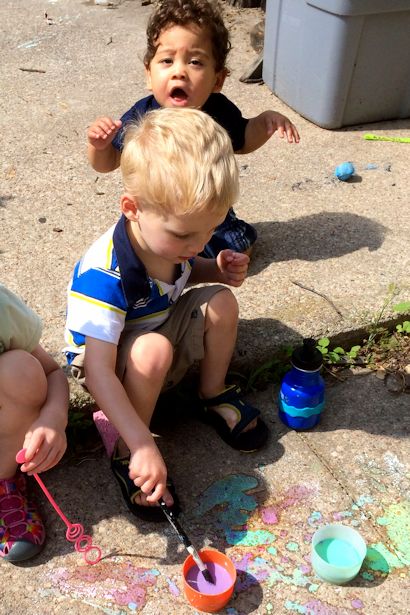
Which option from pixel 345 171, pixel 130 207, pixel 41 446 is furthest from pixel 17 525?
pixel 345 171

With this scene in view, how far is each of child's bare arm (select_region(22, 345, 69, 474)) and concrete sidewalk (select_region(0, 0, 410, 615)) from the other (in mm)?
279

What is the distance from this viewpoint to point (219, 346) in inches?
78.6

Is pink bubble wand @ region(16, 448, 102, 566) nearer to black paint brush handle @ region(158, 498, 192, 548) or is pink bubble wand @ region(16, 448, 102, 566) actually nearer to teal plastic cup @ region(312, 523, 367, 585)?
black paint brush handle @ region(158, 498, 192, 548)

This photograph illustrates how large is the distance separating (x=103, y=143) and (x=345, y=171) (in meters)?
1.36

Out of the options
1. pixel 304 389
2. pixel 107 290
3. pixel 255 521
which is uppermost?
pixel 107 290

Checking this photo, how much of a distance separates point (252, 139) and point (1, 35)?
2884 millimetres

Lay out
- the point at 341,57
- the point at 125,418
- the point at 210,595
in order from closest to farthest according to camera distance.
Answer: the point at 210,595, the point at 125,418, the point at 341,57

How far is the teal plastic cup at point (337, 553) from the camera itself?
1623 millimetres

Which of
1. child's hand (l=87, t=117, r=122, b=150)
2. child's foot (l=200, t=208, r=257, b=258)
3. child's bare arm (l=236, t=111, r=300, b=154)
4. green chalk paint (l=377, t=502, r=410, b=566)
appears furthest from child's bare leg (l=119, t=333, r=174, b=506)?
child's bare arm (l=236, t=111, r=300, b=154)

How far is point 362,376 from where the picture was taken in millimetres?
2285

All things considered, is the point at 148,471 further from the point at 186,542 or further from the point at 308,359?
the point at 308,359

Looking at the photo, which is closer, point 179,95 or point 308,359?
point 308,359

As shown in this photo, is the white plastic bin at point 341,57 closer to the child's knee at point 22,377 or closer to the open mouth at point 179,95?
the open mouth at point 179,95

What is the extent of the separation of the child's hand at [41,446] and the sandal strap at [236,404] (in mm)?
557
